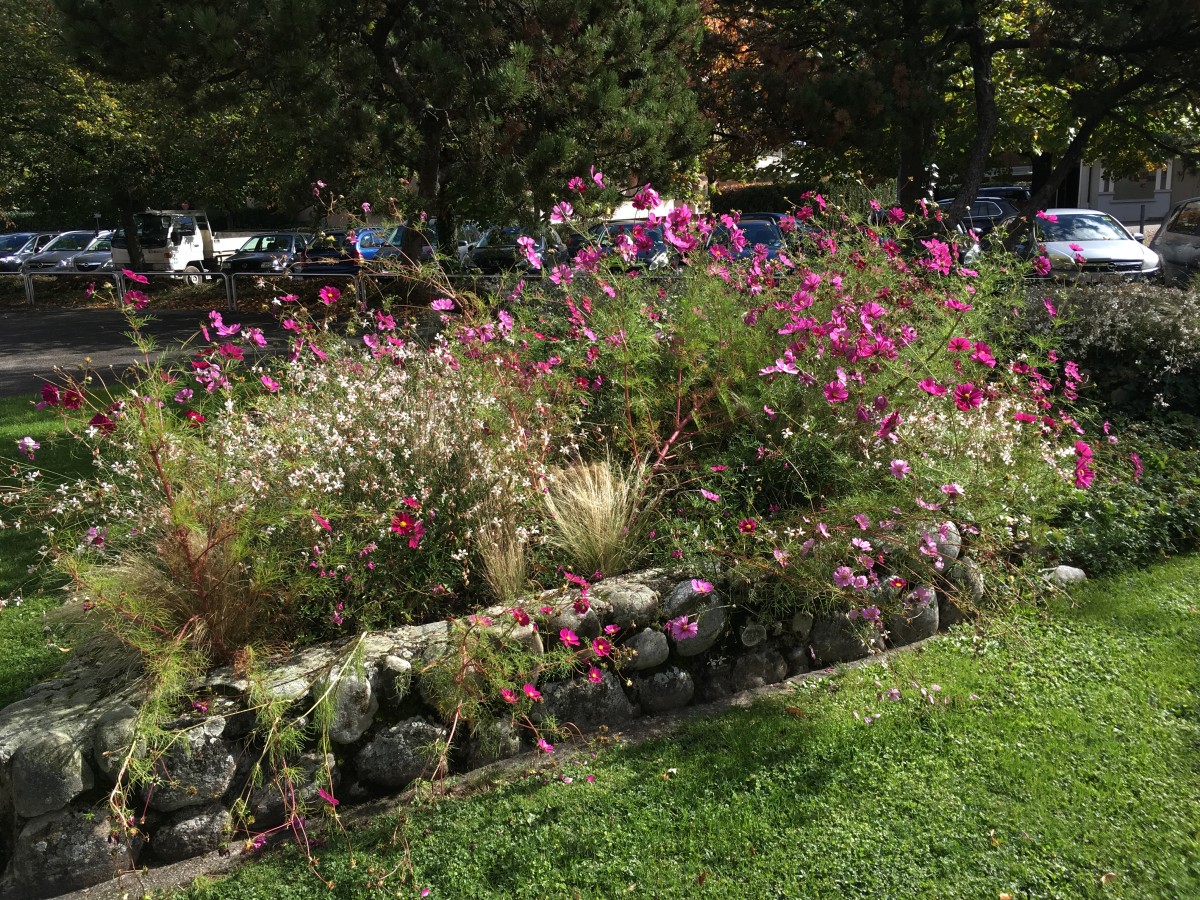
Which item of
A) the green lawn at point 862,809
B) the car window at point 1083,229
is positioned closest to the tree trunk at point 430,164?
the car window at point 1083,229

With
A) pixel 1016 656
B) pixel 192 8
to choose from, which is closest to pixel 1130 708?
pixel 1016 656

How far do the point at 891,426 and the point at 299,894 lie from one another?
2.96m

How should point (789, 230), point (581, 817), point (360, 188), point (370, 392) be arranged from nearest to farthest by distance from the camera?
point (581, 817)
point (370, 392)
point (789, 230)
point (360, 188)

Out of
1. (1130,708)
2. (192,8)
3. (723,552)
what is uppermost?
(192,8)

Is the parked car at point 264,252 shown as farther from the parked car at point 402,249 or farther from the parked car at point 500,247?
the parked car at point 402,249

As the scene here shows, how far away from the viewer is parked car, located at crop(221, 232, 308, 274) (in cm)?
2308

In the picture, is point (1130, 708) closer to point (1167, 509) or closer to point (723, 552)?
point (723, 552)

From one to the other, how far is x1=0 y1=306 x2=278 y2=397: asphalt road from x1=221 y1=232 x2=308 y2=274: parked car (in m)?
3.64

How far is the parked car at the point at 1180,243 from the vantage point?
14.5 meters

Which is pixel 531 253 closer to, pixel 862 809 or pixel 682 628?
pixel 682 628

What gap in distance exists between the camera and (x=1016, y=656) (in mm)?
4219

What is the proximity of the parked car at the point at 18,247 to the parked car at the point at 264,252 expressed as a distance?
310 inches

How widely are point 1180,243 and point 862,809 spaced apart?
15.2 m

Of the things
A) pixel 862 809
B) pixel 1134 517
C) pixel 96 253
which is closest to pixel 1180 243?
pixel 1134 517
